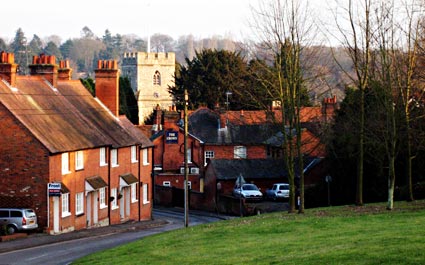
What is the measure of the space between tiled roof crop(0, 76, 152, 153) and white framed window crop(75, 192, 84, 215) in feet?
8.81

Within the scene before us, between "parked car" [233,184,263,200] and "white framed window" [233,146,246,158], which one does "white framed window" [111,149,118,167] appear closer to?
"parked car" [233,184,263,200]

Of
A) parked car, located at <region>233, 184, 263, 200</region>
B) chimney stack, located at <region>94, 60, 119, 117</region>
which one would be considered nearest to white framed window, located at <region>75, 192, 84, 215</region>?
chimney stack, located at <region>94, 60, 119, 117</region>

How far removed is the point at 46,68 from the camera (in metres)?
49.3

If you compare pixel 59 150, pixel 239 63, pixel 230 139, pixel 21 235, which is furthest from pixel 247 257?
pixel 239 63

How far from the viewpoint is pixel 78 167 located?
146ft

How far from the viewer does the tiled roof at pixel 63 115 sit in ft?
137

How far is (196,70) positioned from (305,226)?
71.1 metres

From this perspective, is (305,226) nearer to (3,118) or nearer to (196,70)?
(3,118)

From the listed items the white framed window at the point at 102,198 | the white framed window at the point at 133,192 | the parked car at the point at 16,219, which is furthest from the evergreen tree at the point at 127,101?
the parked car at the point at 16,219

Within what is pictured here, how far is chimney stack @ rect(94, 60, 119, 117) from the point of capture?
55688 mm

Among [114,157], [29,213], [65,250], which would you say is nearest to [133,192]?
[114,157]

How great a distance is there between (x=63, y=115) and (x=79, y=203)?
5.61m

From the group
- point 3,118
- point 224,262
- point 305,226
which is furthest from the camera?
point 3,118

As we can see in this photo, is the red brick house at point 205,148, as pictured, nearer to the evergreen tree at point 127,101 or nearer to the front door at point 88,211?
the evergreen tree at point 127,101
